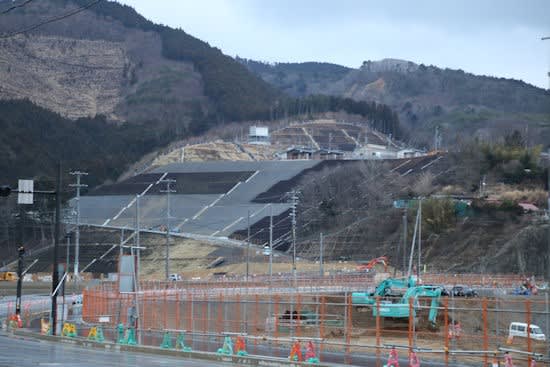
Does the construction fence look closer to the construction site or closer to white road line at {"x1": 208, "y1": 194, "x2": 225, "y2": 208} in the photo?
the construction site

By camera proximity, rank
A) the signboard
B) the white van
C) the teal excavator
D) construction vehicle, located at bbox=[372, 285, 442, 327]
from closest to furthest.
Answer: the signboard < the white van < construction vehicle, located at bbox=[372, 285, 442, 327] < the teal excavator

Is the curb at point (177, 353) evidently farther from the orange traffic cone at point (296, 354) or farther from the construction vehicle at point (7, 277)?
the construction vehicle at point (7, 277)

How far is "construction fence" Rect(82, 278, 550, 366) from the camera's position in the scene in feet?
126

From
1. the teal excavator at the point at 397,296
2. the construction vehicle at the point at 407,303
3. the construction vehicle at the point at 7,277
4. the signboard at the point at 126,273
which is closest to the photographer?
the signboard at the point at 126,273

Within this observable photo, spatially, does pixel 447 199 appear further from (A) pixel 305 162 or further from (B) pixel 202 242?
(A) pixel 305 162

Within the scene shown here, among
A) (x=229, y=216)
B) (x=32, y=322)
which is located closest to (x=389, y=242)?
(x=229, y=216)

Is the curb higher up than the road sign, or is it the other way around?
the road sign

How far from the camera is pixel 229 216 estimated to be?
14650 cm

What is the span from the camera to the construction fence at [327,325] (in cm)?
3847

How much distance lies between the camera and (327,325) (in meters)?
53.1

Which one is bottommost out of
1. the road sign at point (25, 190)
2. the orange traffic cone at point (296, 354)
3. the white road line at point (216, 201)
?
the orange traffic cone at point (296, 354)

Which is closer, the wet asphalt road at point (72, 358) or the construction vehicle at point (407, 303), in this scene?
the wet asphalt road at point (72, 358)

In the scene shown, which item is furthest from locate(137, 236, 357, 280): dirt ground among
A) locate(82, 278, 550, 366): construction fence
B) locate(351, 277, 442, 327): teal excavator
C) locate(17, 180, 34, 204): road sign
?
locate(17, 180, 34, 204): road sign

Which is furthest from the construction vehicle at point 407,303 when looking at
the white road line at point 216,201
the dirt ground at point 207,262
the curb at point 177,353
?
the white road line at point 216,201
